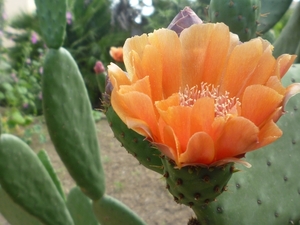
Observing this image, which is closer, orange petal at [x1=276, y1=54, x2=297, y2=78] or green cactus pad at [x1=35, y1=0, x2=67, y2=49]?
orange petal at [x1=276, y1=54, x2=297, y2=78]

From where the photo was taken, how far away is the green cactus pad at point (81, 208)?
1471 millimetres

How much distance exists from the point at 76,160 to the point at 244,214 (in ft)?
1.71

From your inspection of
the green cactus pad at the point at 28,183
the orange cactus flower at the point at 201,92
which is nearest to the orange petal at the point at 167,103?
the orange cactus flower at the point at 201,92

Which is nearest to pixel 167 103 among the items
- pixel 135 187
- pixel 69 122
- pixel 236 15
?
pixel 236 15

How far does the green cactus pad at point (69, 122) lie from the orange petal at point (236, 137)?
708 mm

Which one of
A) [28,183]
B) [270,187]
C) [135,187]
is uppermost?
[270,187]

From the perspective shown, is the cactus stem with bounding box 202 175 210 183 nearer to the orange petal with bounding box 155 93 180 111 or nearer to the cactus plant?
the cactus plant

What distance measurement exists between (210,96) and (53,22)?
0.72 metres

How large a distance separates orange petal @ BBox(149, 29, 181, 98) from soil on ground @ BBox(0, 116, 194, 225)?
259cm

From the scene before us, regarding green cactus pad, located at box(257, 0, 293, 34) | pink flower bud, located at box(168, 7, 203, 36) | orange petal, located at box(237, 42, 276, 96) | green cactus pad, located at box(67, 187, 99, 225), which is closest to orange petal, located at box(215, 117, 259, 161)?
orange petal, located at box(237, 42, 276, 96)

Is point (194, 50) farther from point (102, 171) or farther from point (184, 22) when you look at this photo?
point (102, 171)

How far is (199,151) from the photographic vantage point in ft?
1.55

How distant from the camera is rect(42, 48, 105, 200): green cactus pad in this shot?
1118 millimetres

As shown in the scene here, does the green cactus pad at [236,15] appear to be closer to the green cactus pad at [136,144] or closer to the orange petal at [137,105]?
the green cactus pad at [136,144]
